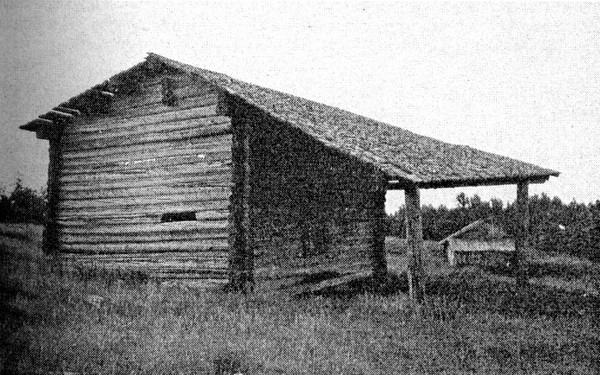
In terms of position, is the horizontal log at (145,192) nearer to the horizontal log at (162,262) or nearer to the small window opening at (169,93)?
the horizontal log at (162,262)

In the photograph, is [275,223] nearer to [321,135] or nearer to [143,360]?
[321,135]

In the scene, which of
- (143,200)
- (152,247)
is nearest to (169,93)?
(143,200)

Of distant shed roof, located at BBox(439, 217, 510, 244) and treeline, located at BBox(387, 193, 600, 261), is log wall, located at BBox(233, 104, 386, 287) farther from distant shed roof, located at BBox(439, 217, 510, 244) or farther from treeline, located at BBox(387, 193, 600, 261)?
treeline, located at BBox(387, 193, 600, 261)

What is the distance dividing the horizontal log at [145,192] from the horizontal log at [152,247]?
3.65 feet

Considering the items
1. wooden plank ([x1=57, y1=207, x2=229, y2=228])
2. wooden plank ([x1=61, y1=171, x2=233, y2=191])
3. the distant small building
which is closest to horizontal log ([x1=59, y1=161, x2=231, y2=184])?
wooden plank ([x1=61, y1=171, x2=233, y2=191])

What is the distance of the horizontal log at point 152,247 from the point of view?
11086 mm

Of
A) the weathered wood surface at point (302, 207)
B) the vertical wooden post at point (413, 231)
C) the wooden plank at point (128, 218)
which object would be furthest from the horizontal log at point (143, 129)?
the vertical wooden post at point (413, 231)

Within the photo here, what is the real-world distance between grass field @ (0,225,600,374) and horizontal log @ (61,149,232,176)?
2.62 metres

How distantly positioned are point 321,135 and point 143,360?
6.01 m

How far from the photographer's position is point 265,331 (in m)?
7.76

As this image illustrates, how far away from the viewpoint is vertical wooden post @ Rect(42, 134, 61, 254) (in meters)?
13.2

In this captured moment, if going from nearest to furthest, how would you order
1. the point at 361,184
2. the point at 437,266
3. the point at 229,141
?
the point at 229,141, the point at 361,184, the point at 437,266

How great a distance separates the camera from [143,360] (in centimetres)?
612

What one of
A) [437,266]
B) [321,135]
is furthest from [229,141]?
[437,266]
